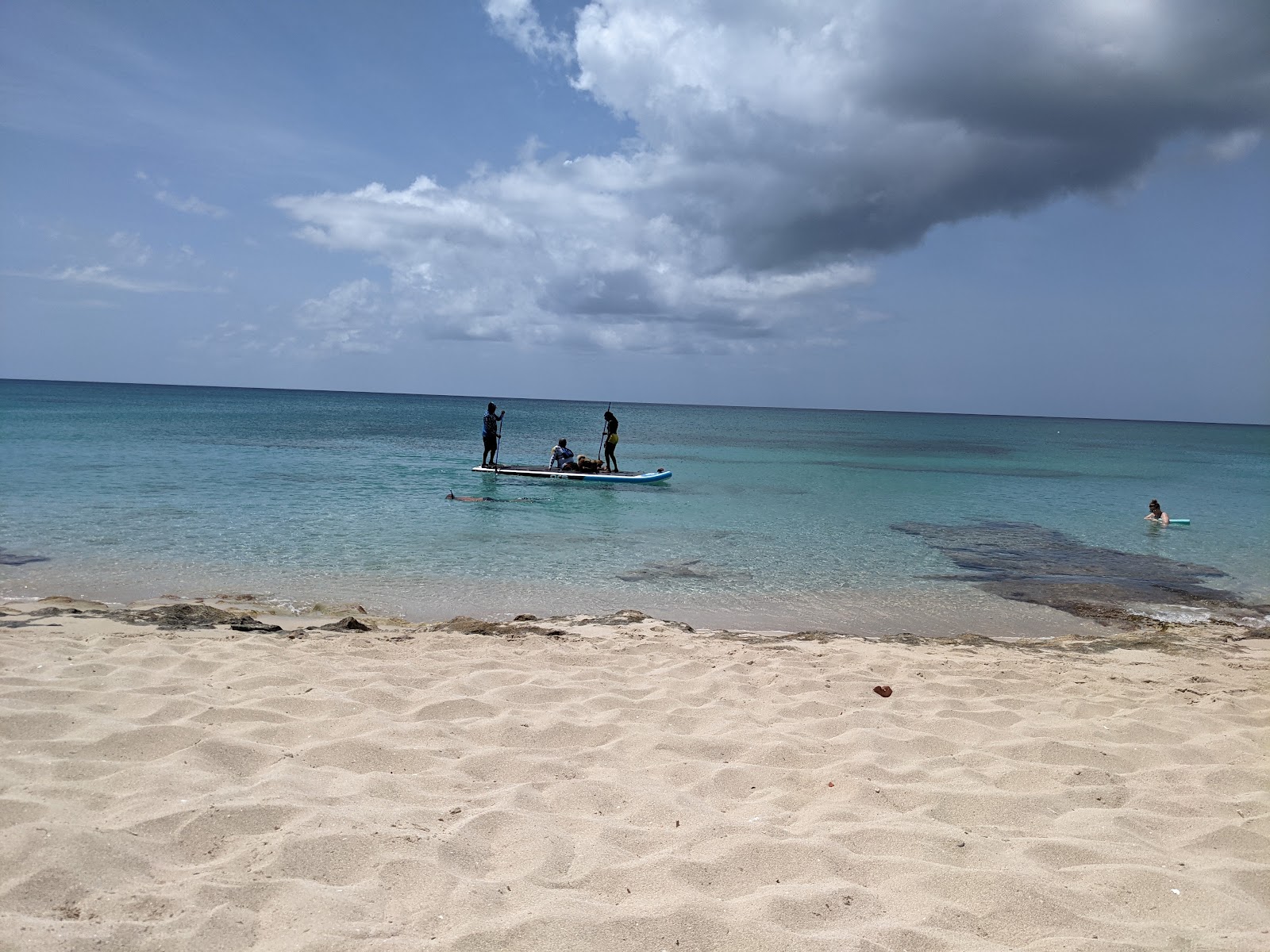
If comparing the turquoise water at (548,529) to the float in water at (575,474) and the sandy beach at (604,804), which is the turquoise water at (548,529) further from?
the sandy beach at (604,804)

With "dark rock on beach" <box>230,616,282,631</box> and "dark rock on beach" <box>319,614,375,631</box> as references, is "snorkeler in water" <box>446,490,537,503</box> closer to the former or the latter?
"dark rock on beach" <box>319,614,375,631</box>

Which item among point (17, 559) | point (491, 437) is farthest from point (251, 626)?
point (491, 437)

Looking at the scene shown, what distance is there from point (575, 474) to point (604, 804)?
67.4ft

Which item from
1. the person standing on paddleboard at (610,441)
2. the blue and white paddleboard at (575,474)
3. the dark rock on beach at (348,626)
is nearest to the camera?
the dark rock on beach at (348,626)

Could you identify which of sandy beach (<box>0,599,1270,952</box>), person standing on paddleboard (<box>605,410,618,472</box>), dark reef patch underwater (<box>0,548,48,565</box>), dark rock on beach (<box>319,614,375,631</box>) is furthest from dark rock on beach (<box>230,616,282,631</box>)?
person standing on paddleboard (<box>605,410,618,472</box>)

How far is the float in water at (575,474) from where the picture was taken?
24.1 m

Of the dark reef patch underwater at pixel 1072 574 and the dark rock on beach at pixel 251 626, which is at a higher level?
the dark rock on beach at pixel 251 626

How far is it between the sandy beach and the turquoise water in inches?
150

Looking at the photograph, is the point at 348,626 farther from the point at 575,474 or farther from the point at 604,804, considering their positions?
the point at 575,474

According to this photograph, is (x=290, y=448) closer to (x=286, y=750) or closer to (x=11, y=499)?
(x=11, y=499)

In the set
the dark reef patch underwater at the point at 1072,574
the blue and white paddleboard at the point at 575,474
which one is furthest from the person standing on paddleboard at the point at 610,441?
the dark reef patch underwater at the point at 1072,574

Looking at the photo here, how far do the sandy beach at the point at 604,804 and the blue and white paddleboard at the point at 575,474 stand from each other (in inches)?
687

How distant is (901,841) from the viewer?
3.47 metres

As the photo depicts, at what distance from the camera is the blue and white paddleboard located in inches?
949
